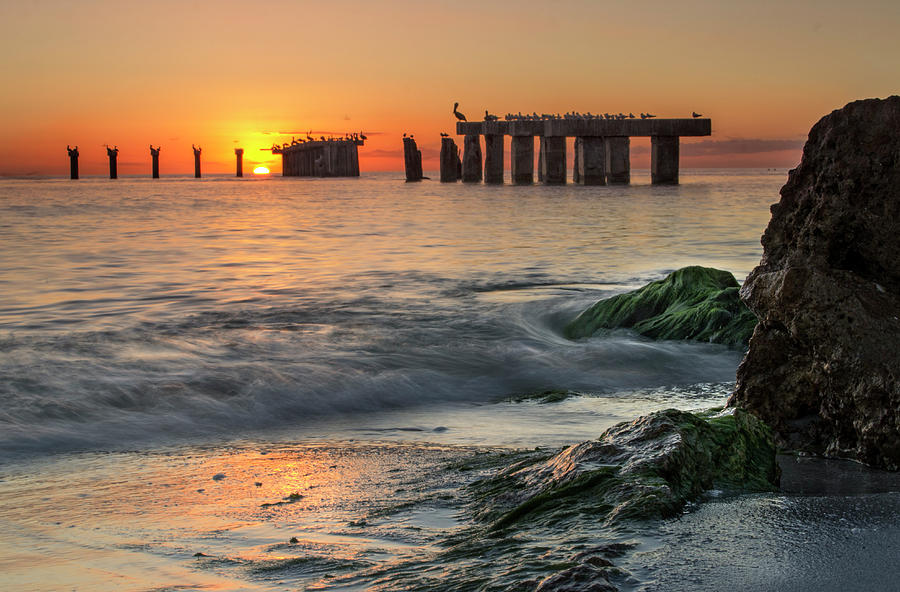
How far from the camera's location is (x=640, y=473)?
9.44 ft

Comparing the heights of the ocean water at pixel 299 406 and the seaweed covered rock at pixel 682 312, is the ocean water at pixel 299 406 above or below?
below

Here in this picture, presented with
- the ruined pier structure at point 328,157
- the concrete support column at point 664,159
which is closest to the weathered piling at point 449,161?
the concrete support column at point 664,159

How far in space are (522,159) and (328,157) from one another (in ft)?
164

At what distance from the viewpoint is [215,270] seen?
13914 millimetres

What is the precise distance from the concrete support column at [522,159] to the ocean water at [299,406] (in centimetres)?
3884

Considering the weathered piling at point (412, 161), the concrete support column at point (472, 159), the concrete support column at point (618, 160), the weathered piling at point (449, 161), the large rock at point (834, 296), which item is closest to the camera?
the large rock at point (834, 296)

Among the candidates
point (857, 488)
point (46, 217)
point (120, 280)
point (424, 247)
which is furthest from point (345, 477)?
point (46, 217)

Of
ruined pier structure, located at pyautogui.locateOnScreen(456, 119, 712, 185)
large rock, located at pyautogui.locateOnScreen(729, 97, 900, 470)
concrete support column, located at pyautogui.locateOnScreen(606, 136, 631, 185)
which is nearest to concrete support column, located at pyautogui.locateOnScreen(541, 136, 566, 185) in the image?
ruined pier structure, located at pyautogui.locateOnScreen(456, 119, 712, 185)

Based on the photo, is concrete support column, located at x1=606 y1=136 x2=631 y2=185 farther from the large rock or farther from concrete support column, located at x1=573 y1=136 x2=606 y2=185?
the large rock

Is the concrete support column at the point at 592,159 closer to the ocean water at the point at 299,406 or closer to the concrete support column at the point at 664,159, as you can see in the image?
the concrete support column at the point at 664,159

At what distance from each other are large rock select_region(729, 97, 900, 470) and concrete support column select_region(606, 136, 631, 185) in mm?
46261

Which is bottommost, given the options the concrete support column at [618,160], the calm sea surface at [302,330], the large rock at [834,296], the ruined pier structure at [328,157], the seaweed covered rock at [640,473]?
the calm sea surface at [302,330]

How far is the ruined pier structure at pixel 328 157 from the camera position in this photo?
98.3 meters

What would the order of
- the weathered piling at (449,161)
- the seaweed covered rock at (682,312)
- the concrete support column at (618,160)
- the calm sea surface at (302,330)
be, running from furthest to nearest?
the weathered piling at (449,161) → the concrete support column at (618,160) → the seaweed covered rock at (682,312) → the calm sea surface at (302,330)
